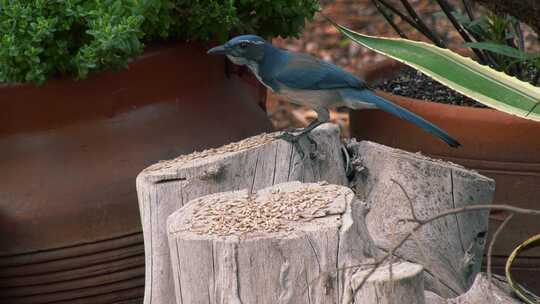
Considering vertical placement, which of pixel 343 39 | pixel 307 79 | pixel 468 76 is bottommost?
pixel 343 39

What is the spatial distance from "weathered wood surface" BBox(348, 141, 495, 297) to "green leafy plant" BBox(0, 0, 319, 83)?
Result: 2.51ft

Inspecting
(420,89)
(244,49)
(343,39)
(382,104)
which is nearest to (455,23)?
(420,89)

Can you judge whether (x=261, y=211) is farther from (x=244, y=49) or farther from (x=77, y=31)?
(x=77, y=31)

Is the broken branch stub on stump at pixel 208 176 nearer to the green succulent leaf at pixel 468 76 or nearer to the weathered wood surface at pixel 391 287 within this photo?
the green succulent leaf at pixel 468 76

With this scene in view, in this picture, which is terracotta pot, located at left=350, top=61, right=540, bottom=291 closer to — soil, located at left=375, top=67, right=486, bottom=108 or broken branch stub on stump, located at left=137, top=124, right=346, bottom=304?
soil, located at left=375, top=67, right=486, bottom=108

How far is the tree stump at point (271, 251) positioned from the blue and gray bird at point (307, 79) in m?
0.89

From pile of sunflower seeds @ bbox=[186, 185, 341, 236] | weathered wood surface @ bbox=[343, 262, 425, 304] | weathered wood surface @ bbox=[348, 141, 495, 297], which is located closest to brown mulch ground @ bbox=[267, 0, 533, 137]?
weathered wood surface @ bbox=[348, 141, 495, 297]

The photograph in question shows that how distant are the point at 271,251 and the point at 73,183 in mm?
1257

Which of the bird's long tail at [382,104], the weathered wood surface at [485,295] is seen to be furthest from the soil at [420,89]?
the weathered wood surface at [485,295]

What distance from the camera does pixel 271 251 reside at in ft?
7.95

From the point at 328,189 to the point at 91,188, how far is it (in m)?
1.08

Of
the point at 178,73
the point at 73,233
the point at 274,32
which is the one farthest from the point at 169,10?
the point at 73,233

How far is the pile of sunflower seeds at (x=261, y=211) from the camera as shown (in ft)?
8.23

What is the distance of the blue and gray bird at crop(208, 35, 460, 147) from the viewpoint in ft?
11.3
